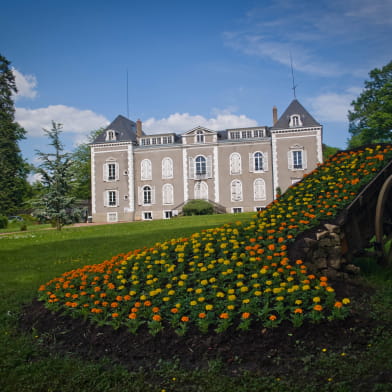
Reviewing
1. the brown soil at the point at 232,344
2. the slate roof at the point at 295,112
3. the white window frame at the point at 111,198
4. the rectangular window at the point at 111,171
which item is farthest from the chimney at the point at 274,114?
the brown soil at the point at 232,344

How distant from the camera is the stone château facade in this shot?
34.3m

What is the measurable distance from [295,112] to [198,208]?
13.0m

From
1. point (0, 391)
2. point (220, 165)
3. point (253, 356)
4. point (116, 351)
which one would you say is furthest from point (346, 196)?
point (220, 165)

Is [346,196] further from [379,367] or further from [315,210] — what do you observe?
[379,367]

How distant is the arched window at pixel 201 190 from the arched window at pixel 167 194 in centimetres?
261

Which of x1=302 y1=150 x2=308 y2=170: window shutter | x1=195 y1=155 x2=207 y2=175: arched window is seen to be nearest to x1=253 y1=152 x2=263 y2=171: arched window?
x1=302 y1=150 x2=308 y2=170: window shutter

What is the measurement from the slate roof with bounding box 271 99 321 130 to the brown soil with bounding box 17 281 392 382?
31.4 metres

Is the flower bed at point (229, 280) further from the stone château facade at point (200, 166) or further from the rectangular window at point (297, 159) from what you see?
the stone château facade at point (200, 166)

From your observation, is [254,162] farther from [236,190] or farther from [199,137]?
[199,137]

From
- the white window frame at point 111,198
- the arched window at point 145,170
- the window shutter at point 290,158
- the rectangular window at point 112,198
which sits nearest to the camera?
the window shutter at point 290,158

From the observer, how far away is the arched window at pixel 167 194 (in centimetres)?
3725

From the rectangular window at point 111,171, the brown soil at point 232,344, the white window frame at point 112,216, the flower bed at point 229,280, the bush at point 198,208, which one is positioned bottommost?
the brown soil at point 232,344

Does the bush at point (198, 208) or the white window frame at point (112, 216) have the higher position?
the bush at point (198, 208)

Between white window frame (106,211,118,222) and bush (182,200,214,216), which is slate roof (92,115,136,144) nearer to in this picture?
white window frame (106,211,118,222)
